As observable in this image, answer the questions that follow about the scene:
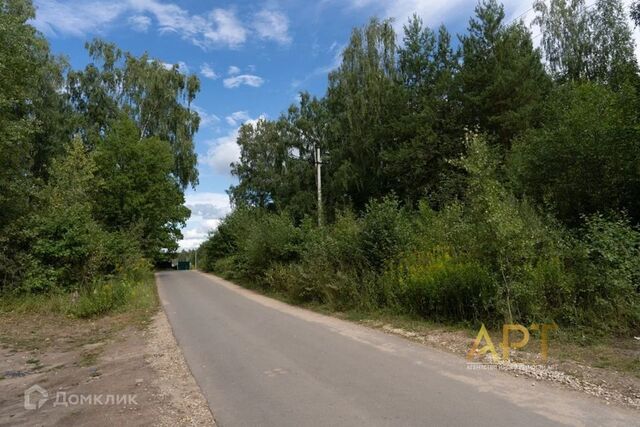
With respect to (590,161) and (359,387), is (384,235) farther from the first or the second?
(359,387)

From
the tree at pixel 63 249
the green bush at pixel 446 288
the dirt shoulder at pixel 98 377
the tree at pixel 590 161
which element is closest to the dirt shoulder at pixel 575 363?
the green bush at pixel 446 288

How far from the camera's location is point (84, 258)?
15352 mm

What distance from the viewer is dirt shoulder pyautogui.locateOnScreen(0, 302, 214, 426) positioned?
4.93 metres

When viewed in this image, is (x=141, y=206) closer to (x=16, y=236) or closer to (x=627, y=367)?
(x=16, y=236)

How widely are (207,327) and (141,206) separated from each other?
77.6ft

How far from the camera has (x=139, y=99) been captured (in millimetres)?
37625

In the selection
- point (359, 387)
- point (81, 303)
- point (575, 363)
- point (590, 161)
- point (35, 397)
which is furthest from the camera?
point (81, 303)

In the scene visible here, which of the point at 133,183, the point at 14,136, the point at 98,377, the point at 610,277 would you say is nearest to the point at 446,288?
the point at 610,277

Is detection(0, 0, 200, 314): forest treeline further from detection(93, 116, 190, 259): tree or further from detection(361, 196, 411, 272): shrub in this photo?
detection(361, 196, 411, 272): shrub

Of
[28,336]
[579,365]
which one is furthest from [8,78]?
[579,365]

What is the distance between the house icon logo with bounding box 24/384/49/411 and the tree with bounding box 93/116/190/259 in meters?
25.7

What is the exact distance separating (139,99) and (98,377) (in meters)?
35.4

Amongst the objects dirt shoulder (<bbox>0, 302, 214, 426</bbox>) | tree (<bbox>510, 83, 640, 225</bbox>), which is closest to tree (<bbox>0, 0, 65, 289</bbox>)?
dirt shoulder (<bbox>0, 302, 214, 426</bbox>)

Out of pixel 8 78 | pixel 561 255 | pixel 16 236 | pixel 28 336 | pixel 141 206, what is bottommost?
pixel 28 336
